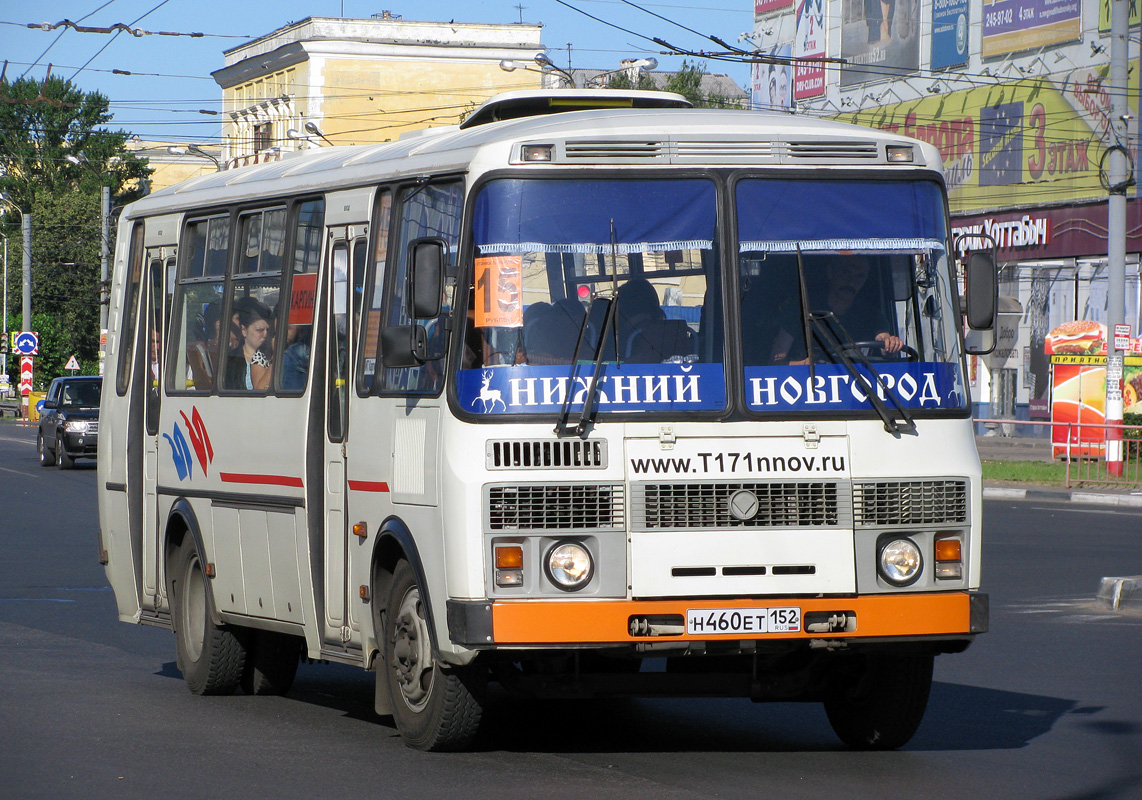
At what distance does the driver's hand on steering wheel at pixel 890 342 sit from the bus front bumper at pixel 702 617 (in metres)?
1.02

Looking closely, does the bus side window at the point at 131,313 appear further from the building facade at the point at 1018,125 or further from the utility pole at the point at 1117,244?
the building facade at the point at 1018,125

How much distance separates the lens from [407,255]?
8281 mm

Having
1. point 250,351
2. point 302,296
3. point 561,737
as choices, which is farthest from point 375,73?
point 561,737

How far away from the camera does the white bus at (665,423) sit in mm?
7566

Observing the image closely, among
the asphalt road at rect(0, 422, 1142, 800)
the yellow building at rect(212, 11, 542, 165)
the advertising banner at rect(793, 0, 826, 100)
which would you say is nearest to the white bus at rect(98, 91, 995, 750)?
the asphalt road at rect(0, 422, 1142, 800)

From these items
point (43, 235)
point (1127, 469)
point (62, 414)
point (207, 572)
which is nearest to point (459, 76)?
point (43, 235)

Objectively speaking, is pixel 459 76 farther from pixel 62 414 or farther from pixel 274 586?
pixel 274 586

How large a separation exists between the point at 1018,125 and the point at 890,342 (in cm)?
4089

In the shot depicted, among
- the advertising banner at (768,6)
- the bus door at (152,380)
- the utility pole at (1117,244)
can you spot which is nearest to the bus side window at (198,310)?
the bus door at (152,380)

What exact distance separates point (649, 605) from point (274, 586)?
275 cm

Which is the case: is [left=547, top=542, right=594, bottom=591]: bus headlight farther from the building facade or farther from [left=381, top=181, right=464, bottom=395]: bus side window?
the building facade

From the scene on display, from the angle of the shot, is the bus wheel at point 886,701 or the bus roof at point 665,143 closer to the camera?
the bus roof at point 665,143

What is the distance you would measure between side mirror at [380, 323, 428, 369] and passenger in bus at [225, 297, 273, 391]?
1.95 meters

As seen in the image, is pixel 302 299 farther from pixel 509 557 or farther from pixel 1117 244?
pixel 1117 244
